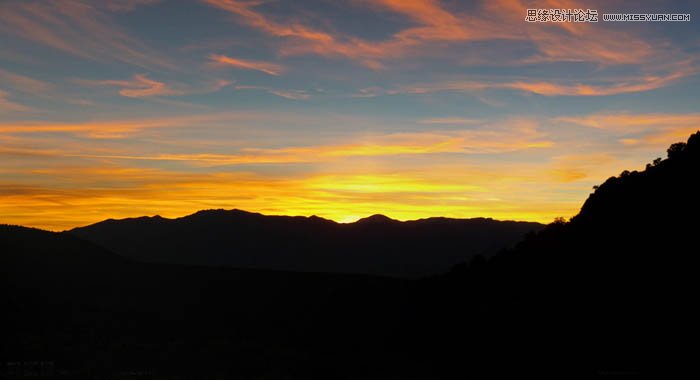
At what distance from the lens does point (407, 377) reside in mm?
44969

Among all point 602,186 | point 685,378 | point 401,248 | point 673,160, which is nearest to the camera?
point 685,378

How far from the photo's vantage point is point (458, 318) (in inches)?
2279

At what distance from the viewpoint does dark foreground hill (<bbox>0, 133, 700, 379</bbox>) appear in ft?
146

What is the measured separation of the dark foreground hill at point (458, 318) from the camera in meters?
44.4

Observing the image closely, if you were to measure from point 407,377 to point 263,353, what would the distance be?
14427mm

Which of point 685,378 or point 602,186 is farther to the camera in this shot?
point 602,186

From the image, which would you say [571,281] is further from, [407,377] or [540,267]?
[407,377]

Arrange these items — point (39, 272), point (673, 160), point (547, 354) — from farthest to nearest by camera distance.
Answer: point (39, 272), point (673, 160), point (547, 354)

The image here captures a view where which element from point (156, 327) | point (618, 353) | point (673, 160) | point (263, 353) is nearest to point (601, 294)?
point (618, 353)

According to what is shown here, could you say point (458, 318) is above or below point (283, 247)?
below

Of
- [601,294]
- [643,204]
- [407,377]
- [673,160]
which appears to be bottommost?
[407,377]

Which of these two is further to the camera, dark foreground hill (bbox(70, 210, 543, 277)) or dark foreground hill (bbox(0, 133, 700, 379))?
dark foreground hill (bbox(70, 210, 543, 277))

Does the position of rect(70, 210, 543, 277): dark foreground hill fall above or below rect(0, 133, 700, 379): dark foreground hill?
above

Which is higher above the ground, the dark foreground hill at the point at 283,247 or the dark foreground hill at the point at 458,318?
the dark foreground hill at the point at 283,247
